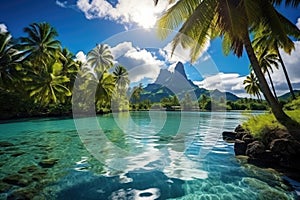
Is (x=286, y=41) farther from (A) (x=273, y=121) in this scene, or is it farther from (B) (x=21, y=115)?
(B) (x=21, y=115)

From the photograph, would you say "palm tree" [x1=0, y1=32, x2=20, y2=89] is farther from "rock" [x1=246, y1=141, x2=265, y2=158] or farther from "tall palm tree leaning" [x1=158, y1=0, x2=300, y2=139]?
"rock" [x1=246, y1=141, x2=265, y2=158]

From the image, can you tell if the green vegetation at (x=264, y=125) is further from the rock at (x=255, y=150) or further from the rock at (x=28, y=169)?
the rock at (x=28, y=169)

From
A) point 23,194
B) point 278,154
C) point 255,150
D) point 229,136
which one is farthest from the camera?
point 229,136

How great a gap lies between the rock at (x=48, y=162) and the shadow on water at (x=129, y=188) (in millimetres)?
1949

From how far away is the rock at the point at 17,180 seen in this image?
16.3 feet

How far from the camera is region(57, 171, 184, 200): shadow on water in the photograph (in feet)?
14.1

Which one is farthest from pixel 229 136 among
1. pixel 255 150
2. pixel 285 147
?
pixel 285 147

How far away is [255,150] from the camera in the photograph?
711 centimetres

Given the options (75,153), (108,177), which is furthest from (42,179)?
(75,153)

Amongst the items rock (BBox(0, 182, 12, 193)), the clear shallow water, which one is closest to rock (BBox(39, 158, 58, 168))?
the clear shallow water

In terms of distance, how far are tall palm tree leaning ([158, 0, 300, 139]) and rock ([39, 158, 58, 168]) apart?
5144 mm

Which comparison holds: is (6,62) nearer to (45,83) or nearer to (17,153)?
(45,83)

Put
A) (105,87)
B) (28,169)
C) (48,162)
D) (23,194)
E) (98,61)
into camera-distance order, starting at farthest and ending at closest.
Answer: (98,61) → (105,87) → (48,162) → (28,169) → (23,194)

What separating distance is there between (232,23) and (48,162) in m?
6.30
